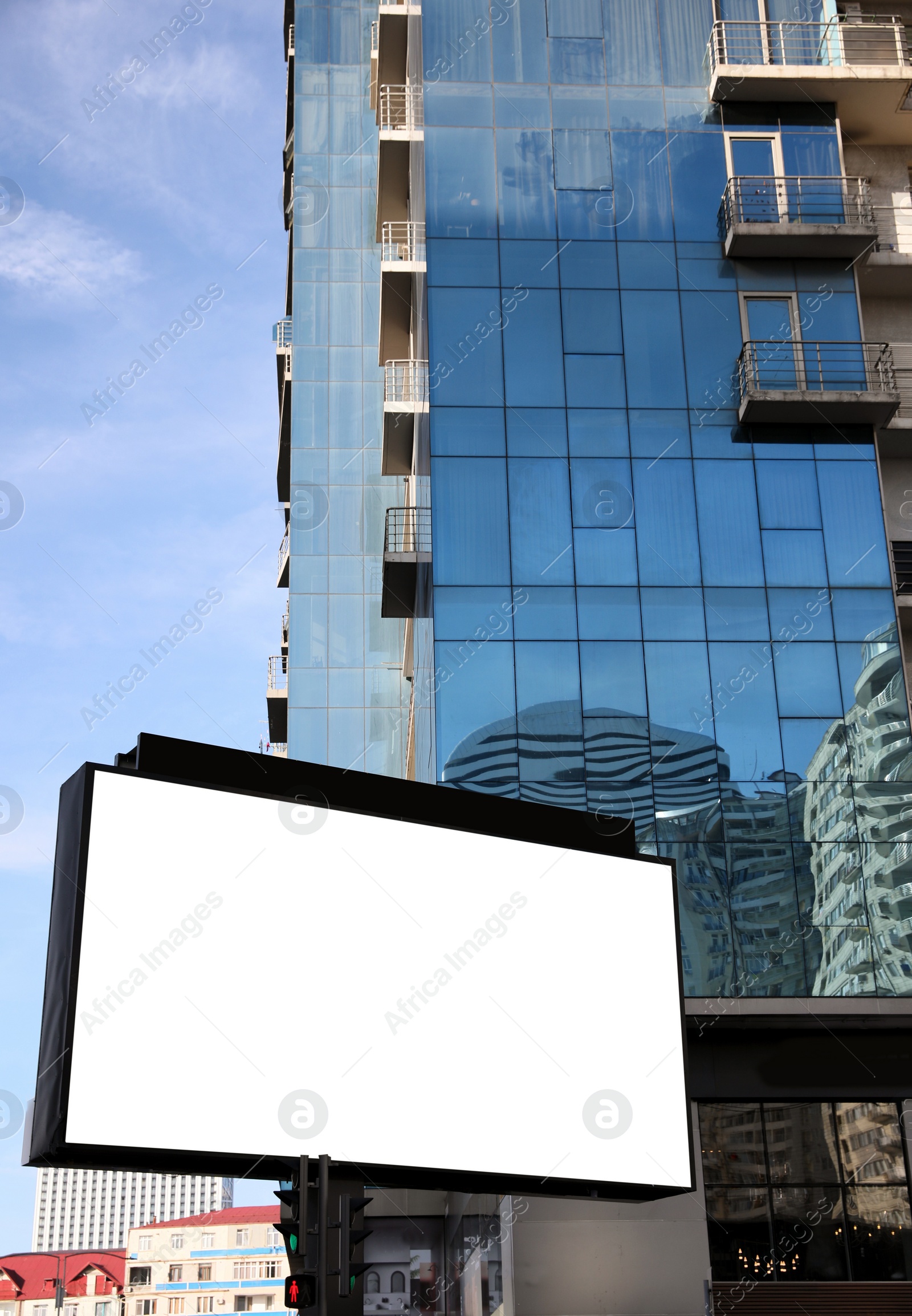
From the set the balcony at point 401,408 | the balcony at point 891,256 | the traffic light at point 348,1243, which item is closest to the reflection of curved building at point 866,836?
the balcony at point 891,256

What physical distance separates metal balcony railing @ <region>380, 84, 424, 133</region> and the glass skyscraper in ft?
1.38

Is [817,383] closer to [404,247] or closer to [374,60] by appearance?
[404,247]

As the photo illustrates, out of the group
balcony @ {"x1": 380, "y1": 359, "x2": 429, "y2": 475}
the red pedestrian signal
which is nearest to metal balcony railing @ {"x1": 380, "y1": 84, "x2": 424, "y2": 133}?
balcony @ {"x1": 380, "y1": 359, "x2": 429, "y2": 475}

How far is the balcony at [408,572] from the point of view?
1153 inches

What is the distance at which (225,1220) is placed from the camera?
11019 centimetres

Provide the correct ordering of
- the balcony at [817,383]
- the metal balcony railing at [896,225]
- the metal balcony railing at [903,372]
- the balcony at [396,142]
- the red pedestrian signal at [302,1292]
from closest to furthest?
the red pedestrian signal at [302,1292]
the balcony at [817,383]
the metal balcony railing at [903,372]
the metal balcony railing at [896,225]
the balcony at [396,142]

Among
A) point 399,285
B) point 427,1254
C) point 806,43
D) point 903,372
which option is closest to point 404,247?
point 399,285

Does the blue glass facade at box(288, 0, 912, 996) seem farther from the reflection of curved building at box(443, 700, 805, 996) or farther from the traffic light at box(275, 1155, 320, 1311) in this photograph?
the traffic light at box(275, 1155, 320, 1311)

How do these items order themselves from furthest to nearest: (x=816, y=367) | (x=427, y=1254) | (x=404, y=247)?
(x=404, y=247) → (x=427, y=1254) → (x=816, y=367)

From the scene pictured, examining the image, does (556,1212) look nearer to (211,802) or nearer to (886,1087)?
(886,1087)

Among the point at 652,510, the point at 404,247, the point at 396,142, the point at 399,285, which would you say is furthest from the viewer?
the point at 404,247

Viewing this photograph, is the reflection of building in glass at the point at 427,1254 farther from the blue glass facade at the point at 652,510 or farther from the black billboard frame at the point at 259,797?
the black billboard frame at the point at 259,797

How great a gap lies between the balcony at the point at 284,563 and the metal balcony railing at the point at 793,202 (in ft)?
67.2

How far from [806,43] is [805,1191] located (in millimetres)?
24516
